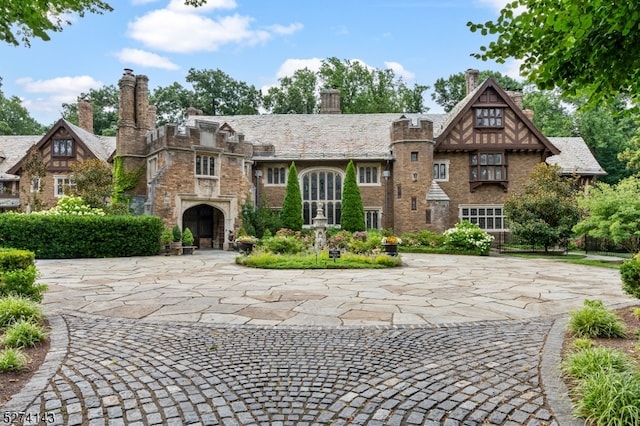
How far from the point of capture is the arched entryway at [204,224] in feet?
75.4

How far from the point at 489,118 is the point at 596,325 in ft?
69.6

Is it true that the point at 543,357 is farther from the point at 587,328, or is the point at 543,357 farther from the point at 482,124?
the point at 482,124

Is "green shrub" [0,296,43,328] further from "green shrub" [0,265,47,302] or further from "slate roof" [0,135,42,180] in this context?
"slate roof" [0,135,42,180]

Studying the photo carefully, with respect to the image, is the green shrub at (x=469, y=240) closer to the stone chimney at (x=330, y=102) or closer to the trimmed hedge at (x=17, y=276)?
the stone chimney at (x=330, y=102)

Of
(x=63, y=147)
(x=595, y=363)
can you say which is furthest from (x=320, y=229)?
(x=63, y=147)

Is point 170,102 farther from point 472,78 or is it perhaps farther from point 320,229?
point 320,229

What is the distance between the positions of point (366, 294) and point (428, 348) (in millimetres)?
3336

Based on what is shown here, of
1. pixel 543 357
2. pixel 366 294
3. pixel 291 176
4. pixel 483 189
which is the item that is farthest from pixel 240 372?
pixel 483 189

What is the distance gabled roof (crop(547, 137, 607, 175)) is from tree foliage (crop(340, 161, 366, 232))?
13052mm

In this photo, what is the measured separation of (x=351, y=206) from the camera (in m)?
23.0

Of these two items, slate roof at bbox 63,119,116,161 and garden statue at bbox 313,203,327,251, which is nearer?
garden statue at bbox 313,203,327,251

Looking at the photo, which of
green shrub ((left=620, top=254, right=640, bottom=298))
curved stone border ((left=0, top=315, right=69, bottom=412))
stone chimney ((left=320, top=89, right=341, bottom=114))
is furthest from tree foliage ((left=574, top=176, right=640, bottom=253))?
stone chimney ((left=320, top=89, right=341, bottom=114))

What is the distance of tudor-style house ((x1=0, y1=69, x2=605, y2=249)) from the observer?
21.5m

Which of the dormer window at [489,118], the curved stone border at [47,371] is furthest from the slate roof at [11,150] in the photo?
the dormer window at [489,118]
